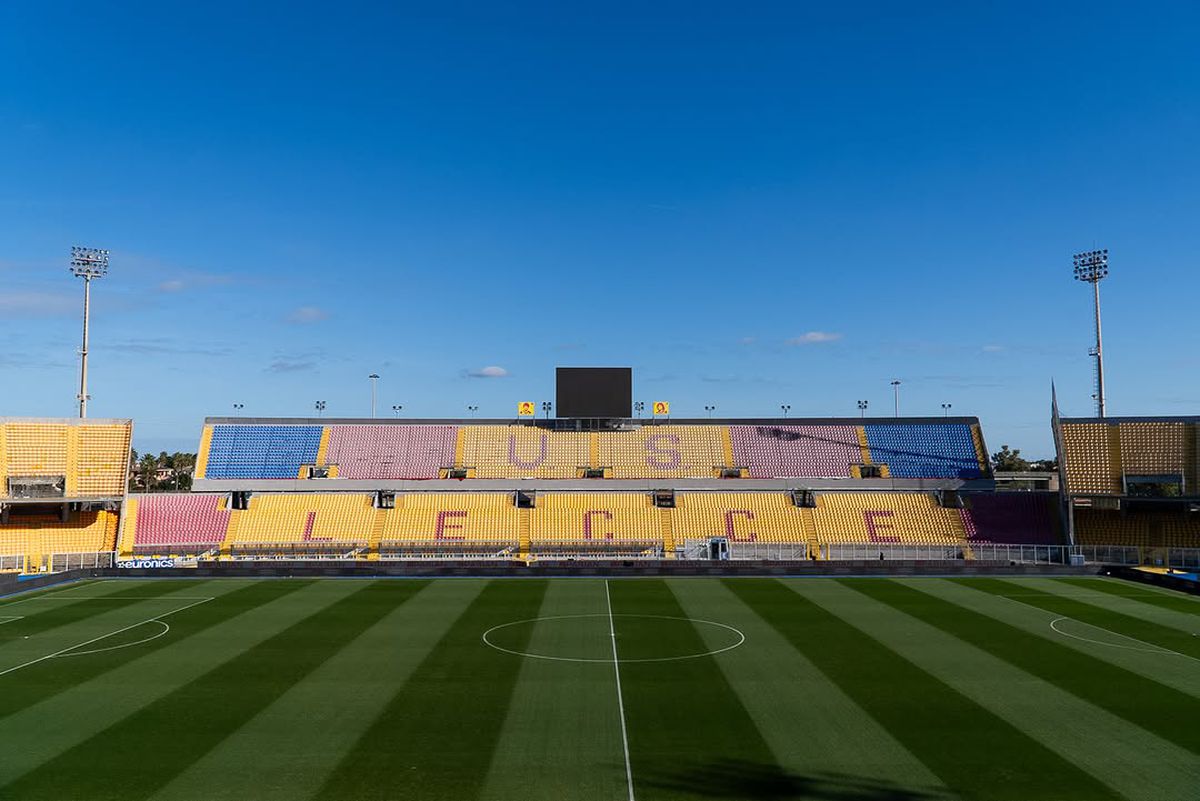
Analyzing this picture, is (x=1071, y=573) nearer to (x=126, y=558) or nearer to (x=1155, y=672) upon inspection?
(x=1155, y=672)

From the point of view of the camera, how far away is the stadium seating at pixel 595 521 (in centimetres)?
5728

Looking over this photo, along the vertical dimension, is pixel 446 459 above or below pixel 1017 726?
above

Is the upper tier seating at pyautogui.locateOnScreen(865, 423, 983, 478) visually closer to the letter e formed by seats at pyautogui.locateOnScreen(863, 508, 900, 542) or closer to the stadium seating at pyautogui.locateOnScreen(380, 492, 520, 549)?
the letter e formed by seats at pyautogui.locateOnScreen(863, 508, 900, 542)

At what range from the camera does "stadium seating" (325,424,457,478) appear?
2643 inches

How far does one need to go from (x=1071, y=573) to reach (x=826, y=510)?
755 inches

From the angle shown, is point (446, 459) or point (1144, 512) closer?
point (1144, 512)

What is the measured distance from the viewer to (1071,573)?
1743 inches

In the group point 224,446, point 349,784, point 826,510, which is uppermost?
point 224,446

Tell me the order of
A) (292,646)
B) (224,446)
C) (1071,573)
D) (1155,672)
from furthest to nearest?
(224,446) < (1071,573) < (292,646) < (1155,672)

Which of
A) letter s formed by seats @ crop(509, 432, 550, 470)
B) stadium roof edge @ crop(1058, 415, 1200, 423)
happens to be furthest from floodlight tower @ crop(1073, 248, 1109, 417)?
letter s formed by seats @ crop(509, 432, 550, 470)

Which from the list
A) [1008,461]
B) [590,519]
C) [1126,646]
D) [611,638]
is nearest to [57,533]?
[590,519]

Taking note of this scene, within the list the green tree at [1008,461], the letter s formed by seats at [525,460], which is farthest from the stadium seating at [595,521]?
the green tree at [1008,461]

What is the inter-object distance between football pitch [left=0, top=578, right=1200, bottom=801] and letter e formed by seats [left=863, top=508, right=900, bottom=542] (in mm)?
22212

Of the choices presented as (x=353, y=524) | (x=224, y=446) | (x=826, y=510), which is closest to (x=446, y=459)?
(x=353, y=524)
